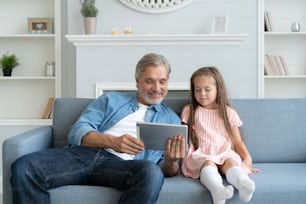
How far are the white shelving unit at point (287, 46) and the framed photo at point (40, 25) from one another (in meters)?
2.10

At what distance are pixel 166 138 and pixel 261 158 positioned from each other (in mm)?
790

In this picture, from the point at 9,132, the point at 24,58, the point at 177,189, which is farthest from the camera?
the point at 24,58

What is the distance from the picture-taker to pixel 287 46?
4469 mm

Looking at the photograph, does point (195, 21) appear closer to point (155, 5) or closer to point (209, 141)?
point (155, 5)

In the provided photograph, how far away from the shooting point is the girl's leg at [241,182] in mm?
1849

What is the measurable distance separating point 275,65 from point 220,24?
→ 74 cm

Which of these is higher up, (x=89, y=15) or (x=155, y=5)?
(x=155, y=5)

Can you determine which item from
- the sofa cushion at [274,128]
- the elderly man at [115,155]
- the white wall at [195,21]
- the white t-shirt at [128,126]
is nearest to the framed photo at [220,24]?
the white wall at [195,21]

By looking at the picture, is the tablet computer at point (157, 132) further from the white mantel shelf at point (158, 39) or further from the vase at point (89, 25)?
the vase at point (89, 25)

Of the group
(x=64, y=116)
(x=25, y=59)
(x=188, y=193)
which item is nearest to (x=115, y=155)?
(x=188, y=193)

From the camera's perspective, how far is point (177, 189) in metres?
1.96

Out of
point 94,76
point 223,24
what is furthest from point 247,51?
point 94,76

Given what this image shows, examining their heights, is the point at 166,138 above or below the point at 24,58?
below

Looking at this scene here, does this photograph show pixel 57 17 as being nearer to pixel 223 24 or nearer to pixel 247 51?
pixel 223 24
